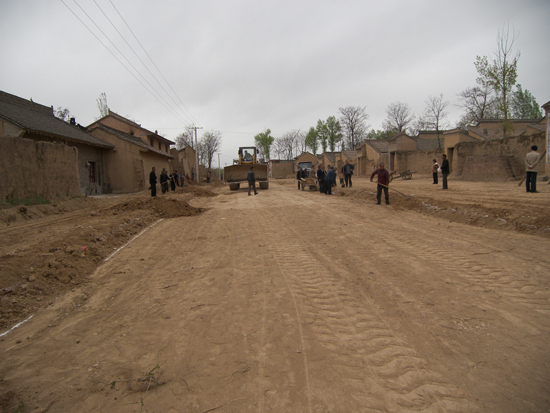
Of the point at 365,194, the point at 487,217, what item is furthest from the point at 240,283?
the point at 365,194

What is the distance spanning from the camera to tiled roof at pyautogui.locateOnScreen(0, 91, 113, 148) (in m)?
15.2

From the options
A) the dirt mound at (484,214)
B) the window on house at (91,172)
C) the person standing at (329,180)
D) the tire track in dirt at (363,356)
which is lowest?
the tire track in dirt at (363,356)

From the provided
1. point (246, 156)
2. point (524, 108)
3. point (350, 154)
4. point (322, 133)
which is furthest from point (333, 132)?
point (246, 156)

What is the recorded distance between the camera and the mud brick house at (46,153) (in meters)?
11.0

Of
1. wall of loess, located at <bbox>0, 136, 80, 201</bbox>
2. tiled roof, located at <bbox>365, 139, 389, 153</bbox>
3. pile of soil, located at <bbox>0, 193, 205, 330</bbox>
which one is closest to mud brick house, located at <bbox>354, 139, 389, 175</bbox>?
tiled roof, located at <bbox>365, 139, 389, 153</bbox>

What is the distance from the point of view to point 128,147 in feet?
79.4

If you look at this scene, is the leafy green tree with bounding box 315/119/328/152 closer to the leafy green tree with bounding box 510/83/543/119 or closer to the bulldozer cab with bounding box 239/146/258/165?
the leafy green tree with bounding box 510/83/543/119

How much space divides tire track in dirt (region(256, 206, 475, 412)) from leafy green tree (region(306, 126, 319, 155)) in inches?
2871

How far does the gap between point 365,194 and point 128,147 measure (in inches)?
753

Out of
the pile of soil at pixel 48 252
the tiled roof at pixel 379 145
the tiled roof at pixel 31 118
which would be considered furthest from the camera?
the tiled roof at pixel 379 145

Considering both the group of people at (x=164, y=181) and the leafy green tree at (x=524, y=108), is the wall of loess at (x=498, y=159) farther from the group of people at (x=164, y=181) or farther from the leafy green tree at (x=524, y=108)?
the leafy green tree at (x=524, y=108)

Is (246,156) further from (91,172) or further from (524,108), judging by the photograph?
(524,108)

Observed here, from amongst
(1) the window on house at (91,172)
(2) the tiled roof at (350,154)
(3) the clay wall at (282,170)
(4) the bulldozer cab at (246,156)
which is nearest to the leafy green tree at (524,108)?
(2) the tiled roof at (350,154)

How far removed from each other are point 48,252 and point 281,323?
470 centimetres
